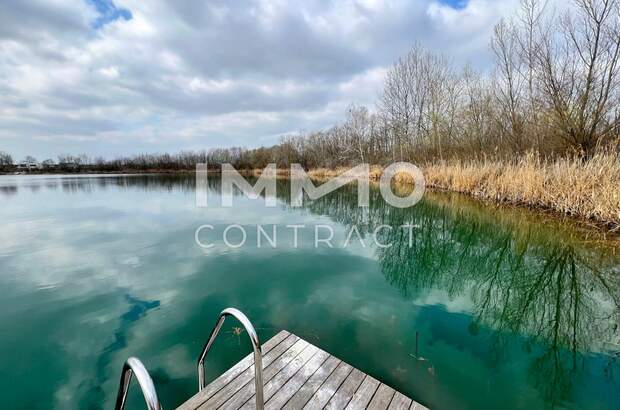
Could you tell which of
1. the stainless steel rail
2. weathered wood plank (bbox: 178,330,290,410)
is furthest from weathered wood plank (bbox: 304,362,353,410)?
the stainless steel rail

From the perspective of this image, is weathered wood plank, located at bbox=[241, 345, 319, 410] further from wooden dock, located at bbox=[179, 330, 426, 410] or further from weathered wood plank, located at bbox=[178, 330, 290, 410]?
weathered wood plank, located at bbox=[178, 330, 290, 410]

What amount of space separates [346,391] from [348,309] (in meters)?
1.58

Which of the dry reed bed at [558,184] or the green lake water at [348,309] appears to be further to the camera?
the dry reed bed at [558,184]

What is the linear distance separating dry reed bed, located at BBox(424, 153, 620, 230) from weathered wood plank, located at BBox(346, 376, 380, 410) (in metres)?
6.72

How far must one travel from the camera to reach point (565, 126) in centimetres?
834

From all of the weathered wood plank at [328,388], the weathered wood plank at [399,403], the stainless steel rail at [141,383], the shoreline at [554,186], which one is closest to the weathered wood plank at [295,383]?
the weathered wood plank at [328,388]

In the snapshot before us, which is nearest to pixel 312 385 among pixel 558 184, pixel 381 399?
pixel 381 399

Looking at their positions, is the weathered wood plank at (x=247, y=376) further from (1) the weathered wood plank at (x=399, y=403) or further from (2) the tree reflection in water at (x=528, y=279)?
(2) the tree reflection in water at (x=528, y=279)

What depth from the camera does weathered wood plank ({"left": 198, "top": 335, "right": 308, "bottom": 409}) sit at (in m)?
1.70

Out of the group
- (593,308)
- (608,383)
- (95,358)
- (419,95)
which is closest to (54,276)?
(95,358)

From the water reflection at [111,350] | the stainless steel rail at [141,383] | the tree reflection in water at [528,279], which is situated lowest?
the water reflection at [111,350]

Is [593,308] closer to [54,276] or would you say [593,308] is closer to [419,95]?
[54,276]

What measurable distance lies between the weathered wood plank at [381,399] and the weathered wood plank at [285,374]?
0.55 meters

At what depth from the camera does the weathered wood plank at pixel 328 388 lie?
1712 millimetres
